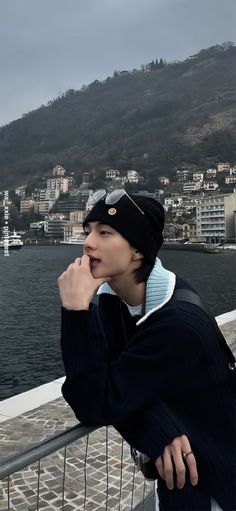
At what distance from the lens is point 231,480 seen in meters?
1.26

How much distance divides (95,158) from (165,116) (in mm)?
37186

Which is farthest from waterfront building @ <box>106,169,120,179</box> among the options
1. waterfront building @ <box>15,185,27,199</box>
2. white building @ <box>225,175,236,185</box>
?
white building @ <box>225,175,236,185</box>

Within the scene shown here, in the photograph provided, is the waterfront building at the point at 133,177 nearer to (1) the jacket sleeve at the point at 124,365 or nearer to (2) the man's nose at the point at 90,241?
Result: (2) the man's nose at the point at 90,241

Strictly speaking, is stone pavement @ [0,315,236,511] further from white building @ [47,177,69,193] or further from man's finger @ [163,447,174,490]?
white building @ [47,177,69,193]

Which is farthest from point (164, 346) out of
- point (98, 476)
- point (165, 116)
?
point (165, 116)

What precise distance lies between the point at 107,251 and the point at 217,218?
341ft

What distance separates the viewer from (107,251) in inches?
50.1

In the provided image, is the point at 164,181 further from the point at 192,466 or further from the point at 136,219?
the point at 192,466

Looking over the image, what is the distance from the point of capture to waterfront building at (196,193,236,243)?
100 meters

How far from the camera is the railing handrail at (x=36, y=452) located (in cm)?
133

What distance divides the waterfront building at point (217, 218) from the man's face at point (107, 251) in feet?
332

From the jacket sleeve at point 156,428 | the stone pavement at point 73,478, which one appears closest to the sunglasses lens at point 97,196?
the jacket sleeve at point 156,428

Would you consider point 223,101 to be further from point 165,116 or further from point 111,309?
point 111,309

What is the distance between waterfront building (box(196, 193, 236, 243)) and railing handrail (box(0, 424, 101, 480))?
101004 millimetres
